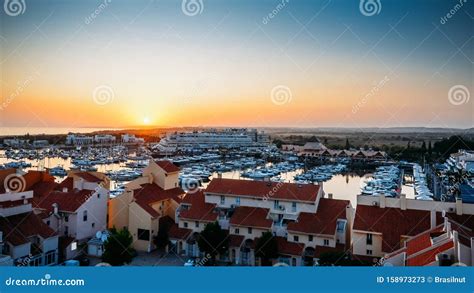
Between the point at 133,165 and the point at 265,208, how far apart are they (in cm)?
1193

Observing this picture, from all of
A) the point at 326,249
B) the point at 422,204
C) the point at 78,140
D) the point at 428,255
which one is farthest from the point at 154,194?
the point at 78,140

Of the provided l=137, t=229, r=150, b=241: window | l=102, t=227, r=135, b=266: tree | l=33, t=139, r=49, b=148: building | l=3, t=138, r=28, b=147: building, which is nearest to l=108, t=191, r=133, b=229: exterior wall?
l=137, t=229, r=150, b=241: window

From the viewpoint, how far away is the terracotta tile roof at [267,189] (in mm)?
4312

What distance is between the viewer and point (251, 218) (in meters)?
4.22

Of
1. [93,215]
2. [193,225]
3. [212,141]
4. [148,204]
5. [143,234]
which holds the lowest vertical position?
[143,234]

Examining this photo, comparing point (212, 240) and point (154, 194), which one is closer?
point (212, 240)

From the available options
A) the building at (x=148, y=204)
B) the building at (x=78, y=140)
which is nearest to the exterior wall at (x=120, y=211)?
the building at (x=148, y=204)

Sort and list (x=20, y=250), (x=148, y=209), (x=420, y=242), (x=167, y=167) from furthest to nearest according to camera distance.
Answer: (x=167, y=167) < (x=148, y=209) < (x=20, y=250) < (x=420, y=242)

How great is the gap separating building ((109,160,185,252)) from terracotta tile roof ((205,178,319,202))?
0.67 metres

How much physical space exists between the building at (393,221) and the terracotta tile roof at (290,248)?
1.69 ft

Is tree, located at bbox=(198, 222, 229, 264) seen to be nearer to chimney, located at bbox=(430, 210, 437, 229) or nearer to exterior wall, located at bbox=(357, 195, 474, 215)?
exterior wall, located at bbox=(357, 195, 474, 215)

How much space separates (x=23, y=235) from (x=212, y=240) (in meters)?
1.70

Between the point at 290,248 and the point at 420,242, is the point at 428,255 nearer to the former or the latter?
the point at 420,242

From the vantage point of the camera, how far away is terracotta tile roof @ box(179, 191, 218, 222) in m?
4.36
